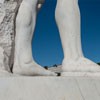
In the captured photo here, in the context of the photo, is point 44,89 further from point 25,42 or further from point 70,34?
point 70,34

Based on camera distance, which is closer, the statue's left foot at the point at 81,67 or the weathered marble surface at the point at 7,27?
the statue's left foot at the point at 81,67

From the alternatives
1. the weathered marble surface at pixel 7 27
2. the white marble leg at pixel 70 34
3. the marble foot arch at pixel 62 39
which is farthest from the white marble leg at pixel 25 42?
the white marble leg at pixel 70 34

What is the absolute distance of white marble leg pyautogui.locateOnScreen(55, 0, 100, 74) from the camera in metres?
3.41

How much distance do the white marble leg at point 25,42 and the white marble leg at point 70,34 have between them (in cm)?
29

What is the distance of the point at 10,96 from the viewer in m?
2.71

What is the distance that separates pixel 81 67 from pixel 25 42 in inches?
25.3

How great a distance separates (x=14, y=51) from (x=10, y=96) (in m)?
0.86

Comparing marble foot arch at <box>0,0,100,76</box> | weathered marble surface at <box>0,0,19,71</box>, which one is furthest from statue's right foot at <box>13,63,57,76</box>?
weathered marble surface at <box>0,0,19,71</box>

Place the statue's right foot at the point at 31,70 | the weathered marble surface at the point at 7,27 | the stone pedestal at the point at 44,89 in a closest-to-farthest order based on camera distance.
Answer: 1. the stone pedestal at the point at 44,89
2. the statue's right foot at the point at 31,70
3. the weathered marble surface at the point at 7,27

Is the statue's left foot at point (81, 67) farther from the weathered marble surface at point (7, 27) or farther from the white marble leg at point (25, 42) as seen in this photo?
the weathered marble surface at point (7, 27)

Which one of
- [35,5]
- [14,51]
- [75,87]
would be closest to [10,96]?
[75,87]

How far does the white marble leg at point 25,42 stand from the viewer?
3.17 meters

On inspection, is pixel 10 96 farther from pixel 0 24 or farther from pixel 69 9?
pixel 69 9

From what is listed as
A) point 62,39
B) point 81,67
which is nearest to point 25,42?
point 62,39
